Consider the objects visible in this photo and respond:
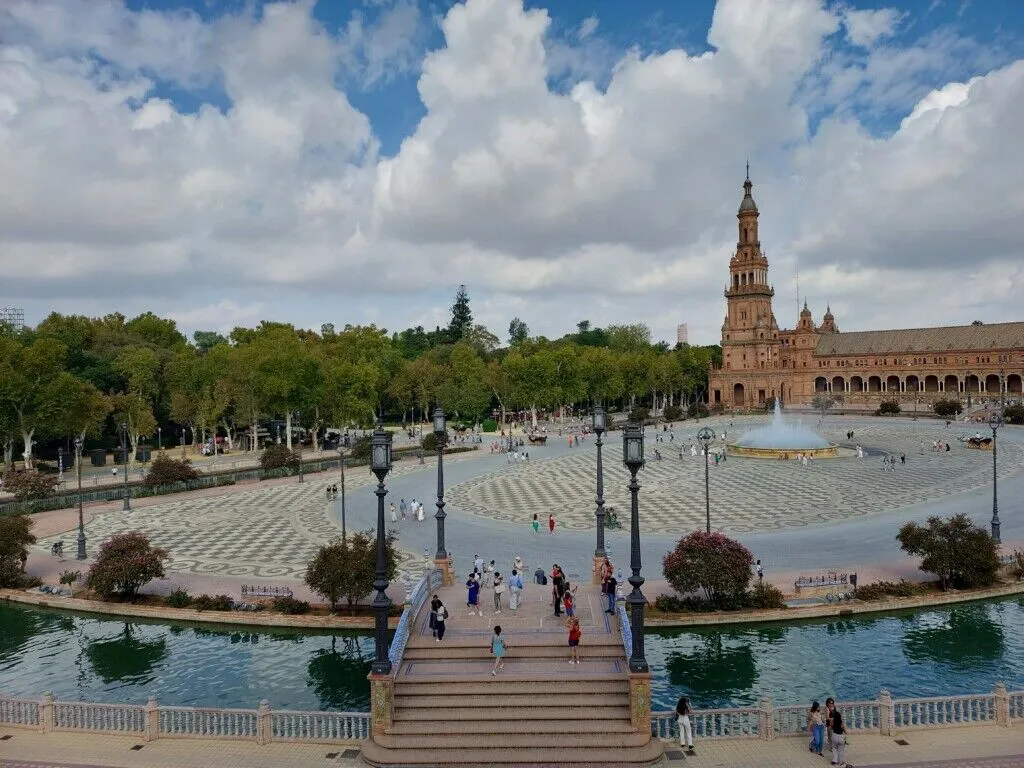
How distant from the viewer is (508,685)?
1505 cm

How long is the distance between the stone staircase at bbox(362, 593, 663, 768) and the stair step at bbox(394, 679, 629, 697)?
0.02 m

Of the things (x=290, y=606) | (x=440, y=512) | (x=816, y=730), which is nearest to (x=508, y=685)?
(x=816, y=730)

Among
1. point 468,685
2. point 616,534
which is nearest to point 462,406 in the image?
point 616,534

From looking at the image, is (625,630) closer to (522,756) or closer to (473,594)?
(522,756)

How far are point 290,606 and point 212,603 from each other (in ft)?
9.26

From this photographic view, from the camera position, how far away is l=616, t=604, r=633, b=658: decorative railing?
15496 millimetres

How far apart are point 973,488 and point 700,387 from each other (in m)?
84.5

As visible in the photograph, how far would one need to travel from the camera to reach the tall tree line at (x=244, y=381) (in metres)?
54.2

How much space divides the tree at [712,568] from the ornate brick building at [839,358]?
3835 inches

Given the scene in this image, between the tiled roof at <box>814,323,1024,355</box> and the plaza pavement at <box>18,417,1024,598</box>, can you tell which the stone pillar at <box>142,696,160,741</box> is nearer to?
the plaza pavement at <box>18,417,1024,598</box>

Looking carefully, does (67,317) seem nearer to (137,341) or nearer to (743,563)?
(137,341)

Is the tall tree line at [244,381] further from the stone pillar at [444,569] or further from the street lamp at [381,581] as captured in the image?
the street lamp at [381,581]

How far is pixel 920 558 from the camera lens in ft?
87.4

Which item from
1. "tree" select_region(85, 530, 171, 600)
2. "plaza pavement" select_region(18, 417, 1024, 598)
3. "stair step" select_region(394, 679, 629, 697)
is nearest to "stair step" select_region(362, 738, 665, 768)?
"stair step" select_region(394, 679, 629, 697)
